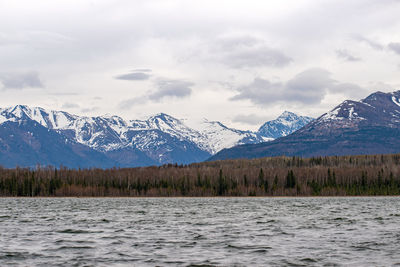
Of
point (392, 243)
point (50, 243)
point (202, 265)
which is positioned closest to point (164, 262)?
point (202, 265)

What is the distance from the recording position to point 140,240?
196 ft

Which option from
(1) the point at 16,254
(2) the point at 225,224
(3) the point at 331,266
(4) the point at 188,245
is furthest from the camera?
(2) the point at 225,224

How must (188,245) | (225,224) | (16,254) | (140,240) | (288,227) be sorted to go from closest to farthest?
(16,254)
(188,245)
(140,240)
(288,227)
(225,224)

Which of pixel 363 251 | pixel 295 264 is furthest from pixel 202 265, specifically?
pixel 363 251

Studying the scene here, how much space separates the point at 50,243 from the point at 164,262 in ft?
55.0

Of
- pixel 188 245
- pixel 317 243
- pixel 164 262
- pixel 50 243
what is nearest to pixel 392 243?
pixel 317 243

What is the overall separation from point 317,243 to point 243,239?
25.4 feet

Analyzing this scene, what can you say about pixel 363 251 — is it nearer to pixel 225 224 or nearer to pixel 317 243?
pixel 317 243

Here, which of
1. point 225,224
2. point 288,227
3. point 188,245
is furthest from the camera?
point 225,224

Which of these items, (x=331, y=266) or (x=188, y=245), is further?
(x=188, y=245)

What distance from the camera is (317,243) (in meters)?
56.3

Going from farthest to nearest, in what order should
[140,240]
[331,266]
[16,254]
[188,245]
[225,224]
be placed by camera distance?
[225,224], [140,240], [188,245], [16,254], [331,266]

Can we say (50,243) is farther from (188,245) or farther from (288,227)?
(288,227)

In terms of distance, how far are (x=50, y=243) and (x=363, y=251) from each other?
28.8m
